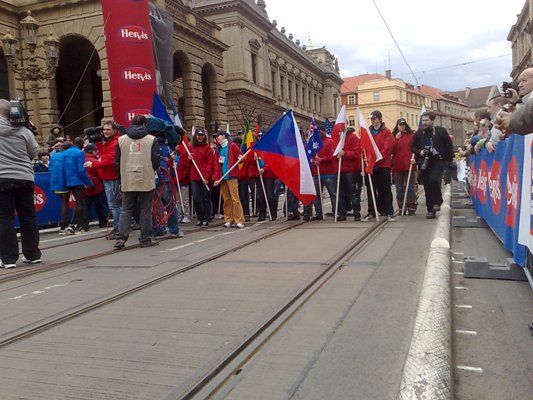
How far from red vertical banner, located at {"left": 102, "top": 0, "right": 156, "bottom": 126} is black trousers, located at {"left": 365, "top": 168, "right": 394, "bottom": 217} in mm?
5433

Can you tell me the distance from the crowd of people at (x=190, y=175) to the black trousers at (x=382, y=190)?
2cm

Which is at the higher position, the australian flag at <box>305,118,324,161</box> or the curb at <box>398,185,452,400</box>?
the australian flag at <box>305,118,324,161</box>

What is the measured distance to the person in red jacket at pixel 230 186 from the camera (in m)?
10.1

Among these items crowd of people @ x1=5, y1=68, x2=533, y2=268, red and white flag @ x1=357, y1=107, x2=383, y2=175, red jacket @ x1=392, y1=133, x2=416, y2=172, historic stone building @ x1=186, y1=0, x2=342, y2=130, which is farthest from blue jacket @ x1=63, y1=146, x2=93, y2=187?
historic stone building @ x1=186, y1=0, x2=342, y2=130

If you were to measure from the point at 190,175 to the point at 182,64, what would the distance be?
2088 centimetres

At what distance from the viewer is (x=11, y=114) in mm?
6410

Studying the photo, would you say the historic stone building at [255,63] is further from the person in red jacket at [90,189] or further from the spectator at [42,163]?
the person in red jacket at [90,189]

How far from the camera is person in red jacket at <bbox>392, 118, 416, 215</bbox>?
1064 centimetres

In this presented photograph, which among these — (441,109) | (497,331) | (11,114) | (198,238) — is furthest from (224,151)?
(441,109)

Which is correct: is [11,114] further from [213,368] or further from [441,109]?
[441,109]

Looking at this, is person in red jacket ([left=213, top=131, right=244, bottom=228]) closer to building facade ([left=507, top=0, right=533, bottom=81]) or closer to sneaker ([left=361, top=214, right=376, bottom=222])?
sneaker ([left=361, top=214, right=376, bottom=222])

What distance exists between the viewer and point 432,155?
992 centimetres

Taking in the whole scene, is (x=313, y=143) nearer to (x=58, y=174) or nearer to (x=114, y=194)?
(x=114, y=194)

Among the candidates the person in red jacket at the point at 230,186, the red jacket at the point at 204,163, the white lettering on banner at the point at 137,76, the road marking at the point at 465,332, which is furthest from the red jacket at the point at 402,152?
the road marking at the point at 465,332
